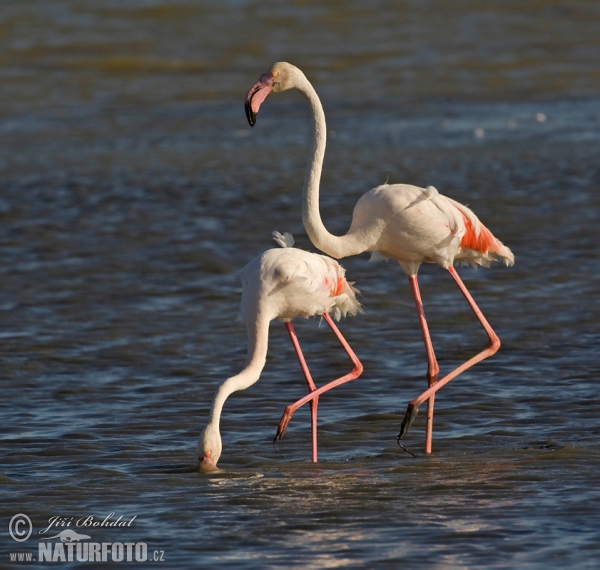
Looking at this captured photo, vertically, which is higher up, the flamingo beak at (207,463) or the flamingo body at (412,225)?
the flamingo body at (412,225)

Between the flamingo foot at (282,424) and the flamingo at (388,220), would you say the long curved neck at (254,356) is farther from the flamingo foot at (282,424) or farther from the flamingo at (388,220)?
the flamingo at (388,220)

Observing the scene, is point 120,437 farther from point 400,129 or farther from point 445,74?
point 445,74

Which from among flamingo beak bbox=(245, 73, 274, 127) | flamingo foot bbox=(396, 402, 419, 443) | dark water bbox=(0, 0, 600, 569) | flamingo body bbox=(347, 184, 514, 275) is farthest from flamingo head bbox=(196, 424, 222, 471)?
flamingo beak bbox=(245, 73, 274, 127)

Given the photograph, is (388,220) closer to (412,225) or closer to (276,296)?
(412,225)

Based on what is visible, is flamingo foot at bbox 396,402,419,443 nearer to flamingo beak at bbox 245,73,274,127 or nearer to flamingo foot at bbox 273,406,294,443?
flamingo foot at bbox 273,406,294,443

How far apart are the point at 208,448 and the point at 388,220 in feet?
5.25

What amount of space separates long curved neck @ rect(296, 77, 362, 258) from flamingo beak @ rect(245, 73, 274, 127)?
179mm

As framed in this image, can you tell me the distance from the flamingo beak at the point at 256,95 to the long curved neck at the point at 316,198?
0.18 m

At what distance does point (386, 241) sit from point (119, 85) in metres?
Answer: 14.1

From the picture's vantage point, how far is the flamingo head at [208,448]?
6.00 meters

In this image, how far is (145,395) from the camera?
7.58 metres

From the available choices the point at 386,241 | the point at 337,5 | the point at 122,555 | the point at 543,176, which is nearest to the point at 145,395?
the point at 386,241

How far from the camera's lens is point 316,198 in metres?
6.54

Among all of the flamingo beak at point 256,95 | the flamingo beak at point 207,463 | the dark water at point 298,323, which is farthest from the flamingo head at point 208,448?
the flamingo beak at point 256,95
